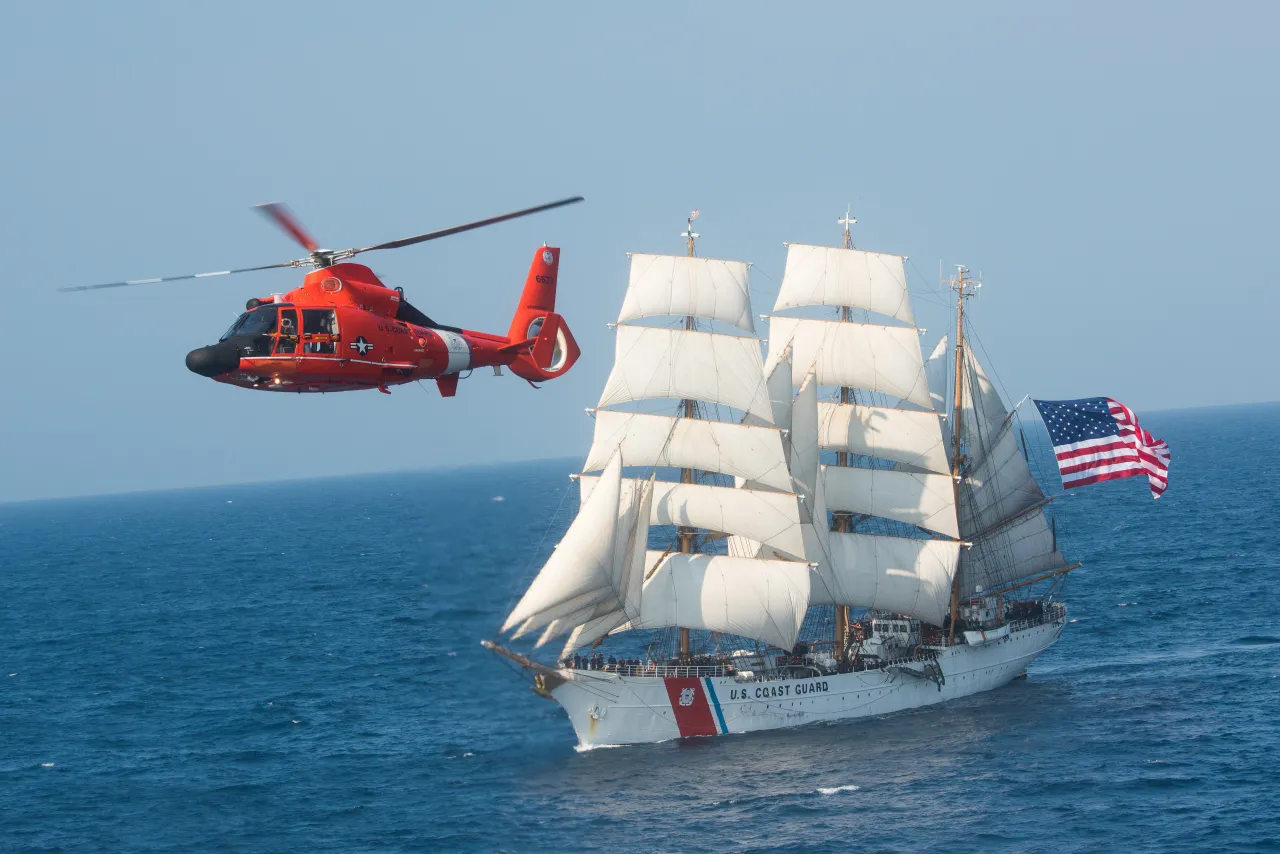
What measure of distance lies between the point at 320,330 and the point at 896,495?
41.0m

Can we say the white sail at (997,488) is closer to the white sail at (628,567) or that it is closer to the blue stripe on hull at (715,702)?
the blue stripe on hull at (715,702)

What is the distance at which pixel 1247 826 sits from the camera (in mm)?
48094

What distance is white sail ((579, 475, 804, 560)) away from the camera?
208 ft

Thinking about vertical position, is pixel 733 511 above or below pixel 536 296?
below

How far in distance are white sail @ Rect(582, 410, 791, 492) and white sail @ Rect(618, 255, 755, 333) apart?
5.26 meters

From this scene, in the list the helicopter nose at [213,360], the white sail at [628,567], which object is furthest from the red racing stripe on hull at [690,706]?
the helicopter nose at [213,360]

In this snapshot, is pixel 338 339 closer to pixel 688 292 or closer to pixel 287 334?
pixel 287 334

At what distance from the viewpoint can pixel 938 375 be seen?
75375 millimetres

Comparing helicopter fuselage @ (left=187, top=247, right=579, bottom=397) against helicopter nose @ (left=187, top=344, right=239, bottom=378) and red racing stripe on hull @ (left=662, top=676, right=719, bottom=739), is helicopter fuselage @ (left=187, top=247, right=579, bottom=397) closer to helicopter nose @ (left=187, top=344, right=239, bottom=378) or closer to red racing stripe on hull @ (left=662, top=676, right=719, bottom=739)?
helicopter nose @ (left=187, top=344, right=239, bottom=378)

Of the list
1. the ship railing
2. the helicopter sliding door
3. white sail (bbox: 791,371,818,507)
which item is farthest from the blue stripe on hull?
the helicopter sliding door

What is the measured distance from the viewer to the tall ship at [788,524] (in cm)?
6109

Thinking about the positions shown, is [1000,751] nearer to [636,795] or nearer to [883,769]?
[883,769]

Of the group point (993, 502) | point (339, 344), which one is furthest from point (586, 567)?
point (993, 502)

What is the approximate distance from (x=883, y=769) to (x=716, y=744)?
831cm
